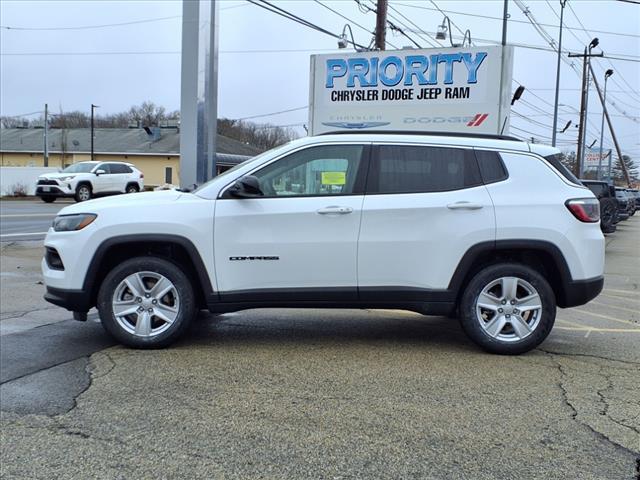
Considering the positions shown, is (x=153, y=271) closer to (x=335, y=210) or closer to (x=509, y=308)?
(x=335, y=210)

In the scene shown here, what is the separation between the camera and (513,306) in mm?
5105

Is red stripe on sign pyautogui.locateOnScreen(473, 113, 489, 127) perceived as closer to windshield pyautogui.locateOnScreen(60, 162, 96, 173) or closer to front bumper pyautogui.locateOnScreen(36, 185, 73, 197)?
front bumper pyautogui.locateOnScreen(36, 185, 73, 197)

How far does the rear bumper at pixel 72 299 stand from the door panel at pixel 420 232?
239cm

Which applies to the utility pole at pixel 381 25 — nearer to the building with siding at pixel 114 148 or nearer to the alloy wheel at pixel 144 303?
the alloy wheel at pixel 144 303

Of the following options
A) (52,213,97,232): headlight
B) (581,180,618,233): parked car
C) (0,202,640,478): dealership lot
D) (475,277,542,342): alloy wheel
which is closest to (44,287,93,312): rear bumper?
(0,202,640,478): dealership lot

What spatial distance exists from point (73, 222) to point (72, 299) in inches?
26.4

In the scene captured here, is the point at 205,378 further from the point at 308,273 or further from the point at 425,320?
the point at 425,320

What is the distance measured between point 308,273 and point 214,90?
6.34m

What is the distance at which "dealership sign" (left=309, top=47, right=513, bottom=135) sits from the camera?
39.9 ft

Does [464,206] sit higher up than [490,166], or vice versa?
[490,166]

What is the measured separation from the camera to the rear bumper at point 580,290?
507cm

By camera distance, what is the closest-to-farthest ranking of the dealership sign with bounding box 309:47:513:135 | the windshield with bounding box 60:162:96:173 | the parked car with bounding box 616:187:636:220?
1. the dealership sign with bounding box 309:47:513:135
2. the parked car with bounding box 616:187:636:220
3. the windshield with bounding box 60:162:96:173

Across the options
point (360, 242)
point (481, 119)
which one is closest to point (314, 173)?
A: point (360, 242)

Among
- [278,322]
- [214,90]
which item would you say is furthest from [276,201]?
[214,90]
